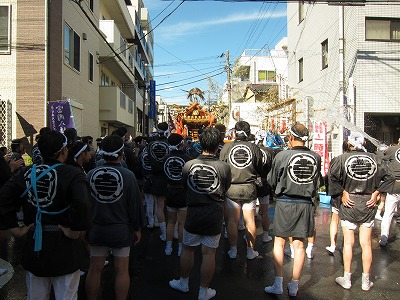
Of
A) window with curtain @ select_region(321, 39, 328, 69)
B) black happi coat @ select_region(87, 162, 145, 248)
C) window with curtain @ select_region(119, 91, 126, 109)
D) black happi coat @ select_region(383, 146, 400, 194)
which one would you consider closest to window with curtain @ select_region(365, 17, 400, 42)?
window with curtain @ select_region(321, 39, 328, 69)

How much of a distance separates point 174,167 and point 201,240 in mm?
1785

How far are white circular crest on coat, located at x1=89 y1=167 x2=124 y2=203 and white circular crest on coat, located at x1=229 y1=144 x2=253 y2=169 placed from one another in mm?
2361

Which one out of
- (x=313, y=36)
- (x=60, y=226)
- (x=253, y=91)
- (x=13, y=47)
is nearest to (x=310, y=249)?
(x=60, y=226)

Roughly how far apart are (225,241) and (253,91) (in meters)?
25.9

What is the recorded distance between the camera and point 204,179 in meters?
4.25

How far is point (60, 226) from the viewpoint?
2875 mm

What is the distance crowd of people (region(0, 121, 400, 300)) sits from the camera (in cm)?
286

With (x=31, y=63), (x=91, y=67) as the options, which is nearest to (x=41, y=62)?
(x=31, y=63)

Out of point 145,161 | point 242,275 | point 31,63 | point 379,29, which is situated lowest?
point 242,275

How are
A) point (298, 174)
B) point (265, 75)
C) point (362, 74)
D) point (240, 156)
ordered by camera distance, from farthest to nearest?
point (265, 75)
point (362, 74)
point (240, 156)
point (298, 174)

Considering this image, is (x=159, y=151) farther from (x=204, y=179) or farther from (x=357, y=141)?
(x=357, y=141)

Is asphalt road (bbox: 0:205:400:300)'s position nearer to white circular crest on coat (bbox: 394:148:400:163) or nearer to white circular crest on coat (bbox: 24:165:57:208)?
white circular crest on coat (bbox: 394:148:400:163)

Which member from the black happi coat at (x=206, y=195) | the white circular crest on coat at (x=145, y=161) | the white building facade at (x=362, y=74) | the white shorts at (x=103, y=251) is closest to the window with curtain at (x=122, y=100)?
the white building facade at (x=362, y=74)

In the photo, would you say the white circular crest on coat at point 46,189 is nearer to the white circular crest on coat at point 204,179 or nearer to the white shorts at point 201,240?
the white circular crest on coat at point 204,179
